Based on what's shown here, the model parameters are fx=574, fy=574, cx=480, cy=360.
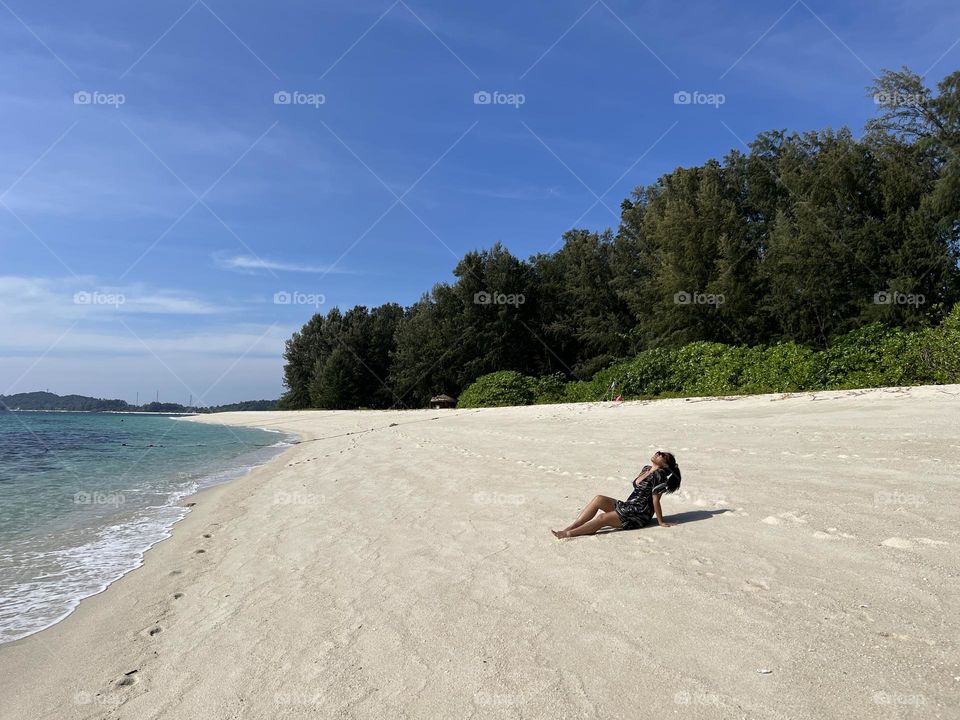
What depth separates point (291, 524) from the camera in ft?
27.6

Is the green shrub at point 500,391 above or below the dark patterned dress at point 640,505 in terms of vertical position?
above

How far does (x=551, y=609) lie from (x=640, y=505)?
2.40 metres

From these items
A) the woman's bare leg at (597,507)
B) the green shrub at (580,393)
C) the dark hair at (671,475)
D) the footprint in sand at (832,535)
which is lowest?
the footprint in sand at (832,535)

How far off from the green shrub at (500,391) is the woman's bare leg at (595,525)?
27.5 metres

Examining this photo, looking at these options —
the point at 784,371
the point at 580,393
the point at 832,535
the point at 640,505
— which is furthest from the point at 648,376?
the point at 832,535

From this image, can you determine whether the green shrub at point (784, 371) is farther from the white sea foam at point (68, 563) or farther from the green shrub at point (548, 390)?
the white sea foam at point (68, 563)

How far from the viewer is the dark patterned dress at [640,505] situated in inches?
247

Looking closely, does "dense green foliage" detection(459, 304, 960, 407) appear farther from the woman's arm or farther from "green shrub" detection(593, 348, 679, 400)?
the woman's arm

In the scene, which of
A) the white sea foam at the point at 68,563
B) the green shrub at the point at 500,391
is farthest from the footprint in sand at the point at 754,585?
the green shrub at the point at 500,391

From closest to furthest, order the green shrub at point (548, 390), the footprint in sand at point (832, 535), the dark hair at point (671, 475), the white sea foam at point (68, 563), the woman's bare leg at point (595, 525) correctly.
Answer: the footprint in sand at point (832, 535)
the white sea foam at point (68, 563)
the woman's bare leg at point (595, 525)
the dark hair at point (671, 475)
the green shrub at point (548, 390)

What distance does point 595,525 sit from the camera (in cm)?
614

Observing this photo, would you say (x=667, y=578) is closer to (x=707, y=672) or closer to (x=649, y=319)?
(x=707, y=672)

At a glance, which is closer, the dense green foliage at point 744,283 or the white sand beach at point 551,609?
the white sand beach at point 551,609

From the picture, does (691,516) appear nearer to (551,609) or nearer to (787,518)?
(787,518)
